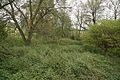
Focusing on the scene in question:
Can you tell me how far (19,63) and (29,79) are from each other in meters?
1.53

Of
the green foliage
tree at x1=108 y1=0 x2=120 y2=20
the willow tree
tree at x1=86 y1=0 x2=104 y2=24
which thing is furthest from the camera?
tree at x1=86 y1=0 x2=104 y2=24

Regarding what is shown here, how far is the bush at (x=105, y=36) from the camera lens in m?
9.63

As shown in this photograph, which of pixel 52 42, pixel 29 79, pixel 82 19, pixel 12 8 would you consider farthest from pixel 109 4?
pixel 29 79

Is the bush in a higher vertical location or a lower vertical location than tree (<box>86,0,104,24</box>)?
lower

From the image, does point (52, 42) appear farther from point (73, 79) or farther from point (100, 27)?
point (73, 79)

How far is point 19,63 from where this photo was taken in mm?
5926

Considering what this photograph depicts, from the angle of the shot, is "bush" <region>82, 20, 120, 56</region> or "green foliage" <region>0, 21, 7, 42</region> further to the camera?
"bush" <region>82, 20, 120, 56</region>

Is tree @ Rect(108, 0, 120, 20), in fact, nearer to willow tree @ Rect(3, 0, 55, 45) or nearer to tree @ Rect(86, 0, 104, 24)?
tree @ Rect(86, 0, 104, 24)

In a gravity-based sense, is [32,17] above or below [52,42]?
above

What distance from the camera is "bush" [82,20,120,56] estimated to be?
31.6 feet

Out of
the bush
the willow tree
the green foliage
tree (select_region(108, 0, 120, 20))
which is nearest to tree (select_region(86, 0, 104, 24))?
tree (select_region(108, 0, 120, 20))

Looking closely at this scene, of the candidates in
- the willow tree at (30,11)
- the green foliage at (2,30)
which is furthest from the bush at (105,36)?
the green foliage at (2,30)

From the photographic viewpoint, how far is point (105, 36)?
1045 cm

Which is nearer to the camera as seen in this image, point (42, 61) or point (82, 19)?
point (42, 61)
